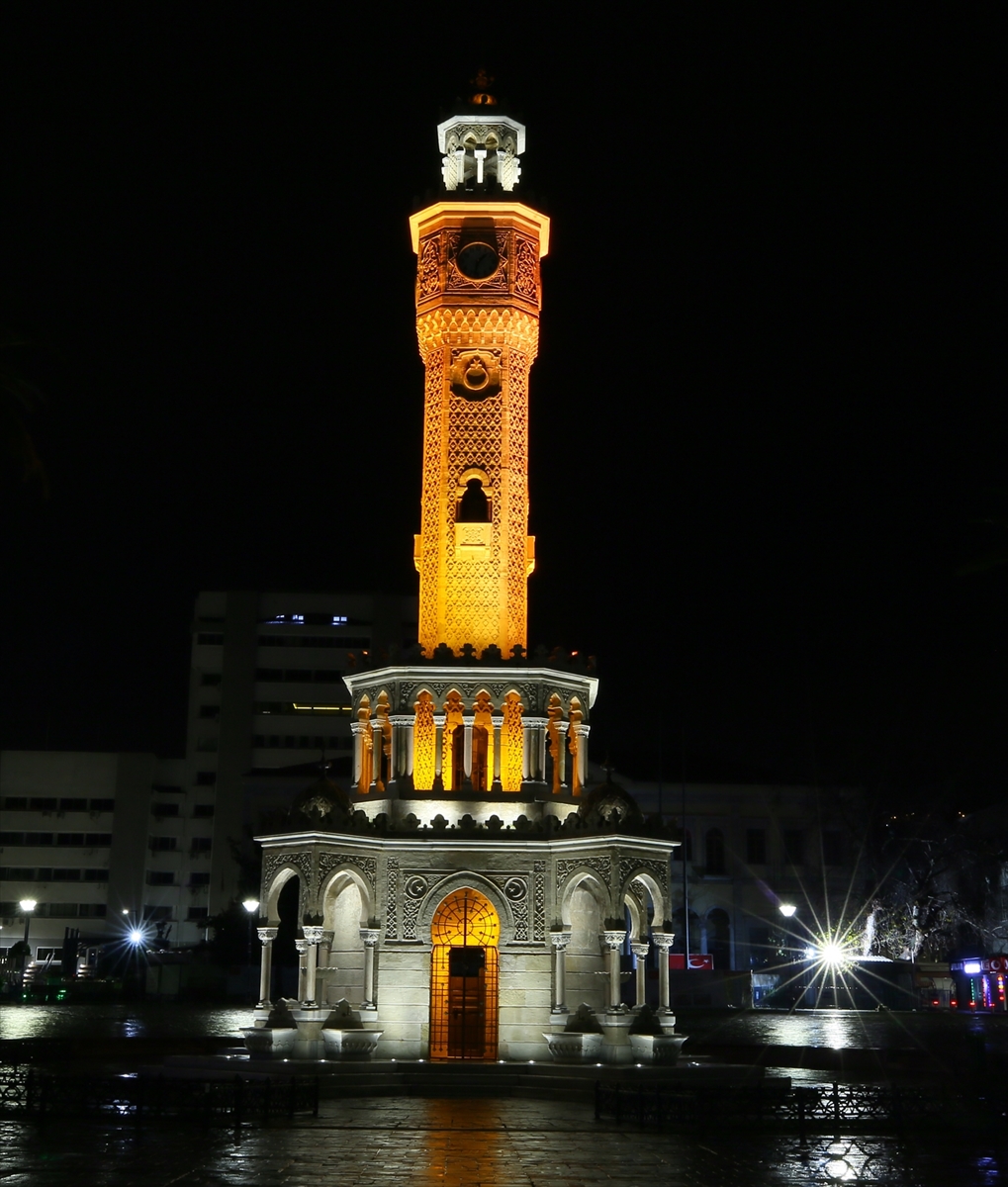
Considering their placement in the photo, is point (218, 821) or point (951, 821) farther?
point (218, 821)

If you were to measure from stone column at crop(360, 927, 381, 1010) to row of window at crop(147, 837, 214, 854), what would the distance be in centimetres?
5881

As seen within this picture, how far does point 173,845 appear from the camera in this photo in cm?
8681

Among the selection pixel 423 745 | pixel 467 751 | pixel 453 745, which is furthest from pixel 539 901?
pixel 423 745

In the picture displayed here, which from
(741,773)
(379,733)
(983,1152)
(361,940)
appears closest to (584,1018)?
(361,940)

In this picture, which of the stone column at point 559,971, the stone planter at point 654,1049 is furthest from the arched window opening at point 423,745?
the stone planter at point 654,1049

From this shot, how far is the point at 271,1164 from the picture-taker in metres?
16.3

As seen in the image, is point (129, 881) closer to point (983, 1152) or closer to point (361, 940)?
point (361, 940)

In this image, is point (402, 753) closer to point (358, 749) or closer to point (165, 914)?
point (358, 749)

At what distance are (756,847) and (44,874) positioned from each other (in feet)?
137

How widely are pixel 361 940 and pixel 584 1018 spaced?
5082 millimetres

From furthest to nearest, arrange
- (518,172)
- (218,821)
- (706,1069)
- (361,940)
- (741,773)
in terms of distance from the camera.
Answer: (218,821)
(741,773)
(518,172)
(361,940)
(706,1069)

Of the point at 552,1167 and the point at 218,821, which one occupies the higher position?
the point at 218,821

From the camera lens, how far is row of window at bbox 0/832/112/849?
8288cm

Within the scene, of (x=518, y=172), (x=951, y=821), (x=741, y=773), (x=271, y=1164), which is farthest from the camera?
(x=741, y=773)
